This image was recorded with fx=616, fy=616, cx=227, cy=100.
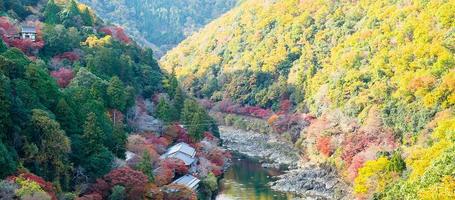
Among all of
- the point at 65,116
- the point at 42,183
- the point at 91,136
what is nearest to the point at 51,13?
the point at 65,116

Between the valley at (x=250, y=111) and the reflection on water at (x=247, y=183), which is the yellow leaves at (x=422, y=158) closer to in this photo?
the valley at (x=250, y=111)

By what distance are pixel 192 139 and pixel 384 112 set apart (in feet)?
53.4

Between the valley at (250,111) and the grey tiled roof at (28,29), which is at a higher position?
the grey tiled roof at (28,29)

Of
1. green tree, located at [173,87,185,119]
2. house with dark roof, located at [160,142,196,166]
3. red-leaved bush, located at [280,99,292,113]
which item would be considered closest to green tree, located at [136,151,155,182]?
house with dark roof, located at [160,142,196,166]

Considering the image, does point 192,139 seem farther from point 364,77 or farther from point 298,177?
point 364,77

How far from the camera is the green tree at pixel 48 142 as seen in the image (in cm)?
3006

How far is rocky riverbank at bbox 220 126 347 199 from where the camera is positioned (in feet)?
152

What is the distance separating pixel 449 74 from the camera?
46.2 meters

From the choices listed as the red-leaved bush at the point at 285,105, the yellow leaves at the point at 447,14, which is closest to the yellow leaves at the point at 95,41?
the yellow leaves at the point at 447,14

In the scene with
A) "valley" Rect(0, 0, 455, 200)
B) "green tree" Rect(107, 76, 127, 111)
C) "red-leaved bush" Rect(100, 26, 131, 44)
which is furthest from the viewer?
"red-leaved bush" Rect(100, 26, 131, 44)

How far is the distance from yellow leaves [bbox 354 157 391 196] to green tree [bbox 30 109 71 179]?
19.0 metres

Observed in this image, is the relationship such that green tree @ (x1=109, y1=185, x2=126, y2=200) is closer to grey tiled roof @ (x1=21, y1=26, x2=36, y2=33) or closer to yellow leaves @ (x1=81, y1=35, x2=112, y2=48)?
grey tiled roof @ (x1=21, y1=26, x2=36, y2=33)

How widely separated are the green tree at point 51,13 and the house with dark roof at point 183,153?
1669cm

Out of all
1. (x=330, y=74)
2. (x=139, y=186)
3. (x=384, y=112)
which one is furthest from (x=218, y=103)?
(x=139, y=186)
